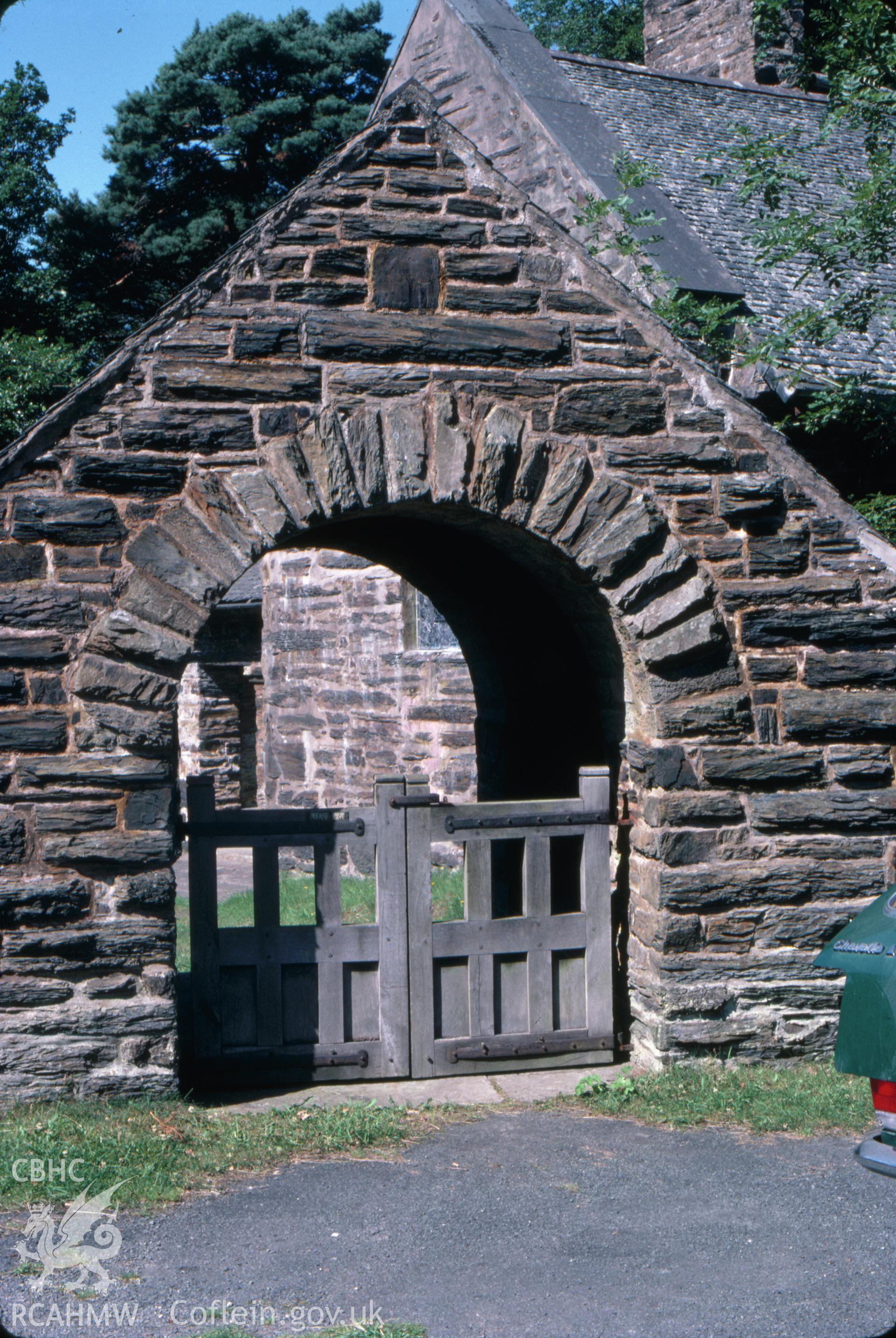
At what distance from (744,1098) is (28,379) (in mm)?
14512

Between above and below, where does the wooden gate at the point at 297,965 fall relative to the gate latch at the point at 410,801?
below

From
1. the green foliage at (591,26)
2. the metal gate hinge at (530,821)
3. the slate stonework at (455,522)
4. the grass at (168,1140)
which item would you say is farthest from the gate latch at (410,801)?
the green foliage at (591,26)

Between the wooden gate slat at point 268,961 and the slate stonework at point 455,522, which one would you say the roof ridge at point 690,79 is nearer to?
the slate stonework at point 455,522

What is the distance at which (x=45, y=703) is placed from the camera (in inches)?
199

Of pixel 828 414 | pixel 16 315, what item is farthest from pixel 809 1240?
pixel 16 315

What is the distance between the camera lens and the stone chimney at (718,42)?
17672 mm

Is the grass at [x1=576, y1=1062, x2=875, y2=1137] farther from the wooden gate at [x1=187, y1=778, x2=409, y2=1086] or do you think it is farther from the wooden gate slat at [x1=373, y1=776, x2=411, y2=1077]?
the wooden gate at [x1=187, y1=778, x2=409, y2=1086]

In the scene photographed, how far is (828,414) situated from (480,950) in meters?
4.11

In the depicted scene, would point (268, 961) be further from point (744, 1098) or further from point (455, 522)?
point (455, 522)

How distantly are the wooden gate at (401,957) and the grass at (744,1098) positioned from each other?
1.52 ft

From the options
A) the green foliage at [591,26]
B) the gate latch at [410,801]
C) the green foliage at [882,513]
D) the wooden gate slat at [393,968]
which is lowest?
the wooden gate slat at [393,968]

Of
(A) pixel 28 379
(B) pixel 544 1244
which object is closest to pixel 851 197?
(B) pixel 544 1244

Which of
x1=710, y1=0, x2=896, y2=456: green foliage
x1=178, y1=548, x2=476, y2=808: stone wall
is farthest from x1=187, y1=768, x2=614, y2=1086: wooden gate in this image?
x1=178, y1=548, x2=476, y2=808: stone wall

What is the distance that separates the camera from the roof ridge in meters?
14.9
